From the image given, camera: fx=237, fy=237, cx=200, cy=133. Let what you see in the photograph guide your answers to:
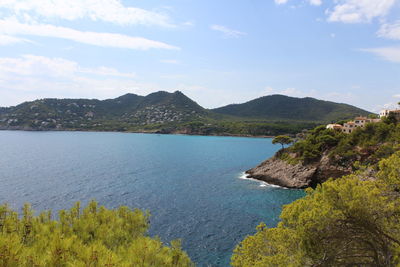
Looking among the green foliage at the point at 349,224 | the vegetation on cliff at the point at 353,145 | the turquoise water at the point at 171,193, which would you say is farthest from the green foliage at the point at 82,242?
the vegetation on cliff at the point at 353,145

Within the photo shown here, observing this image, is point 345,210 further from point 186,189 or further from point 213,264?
point 186,189

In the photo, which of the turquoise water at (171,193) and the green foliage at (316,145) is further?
the green foliage at (316,145)

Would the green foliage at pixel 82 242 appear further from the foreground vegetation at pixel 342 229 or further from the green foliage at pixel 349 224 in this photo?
the green foliage at pixel 349 224

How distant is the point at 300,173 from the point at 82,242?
201 feet

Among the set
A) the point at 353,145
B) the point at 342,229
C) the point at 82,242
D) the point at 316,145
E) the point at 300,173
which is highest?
the point at 353,145

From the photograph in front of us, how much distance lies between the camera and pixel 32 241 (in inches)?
470

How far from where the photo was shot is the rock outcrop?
6056 centimetres

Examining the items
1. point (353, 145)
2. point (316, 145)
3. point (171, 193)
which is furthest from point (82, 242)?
point (353, 145)

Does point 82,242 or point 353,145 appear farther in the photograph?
point 353,145

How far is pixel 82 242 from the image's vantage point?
42.6 ft

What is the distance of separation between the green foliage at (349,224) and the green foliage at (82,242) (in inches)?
294

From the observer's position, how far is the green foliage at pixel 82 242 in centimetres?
764

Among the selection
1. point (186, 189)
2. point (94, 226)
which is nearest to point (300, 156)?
point (186, 189)

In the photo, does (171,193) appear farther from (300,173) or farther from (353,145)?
(353,145)
